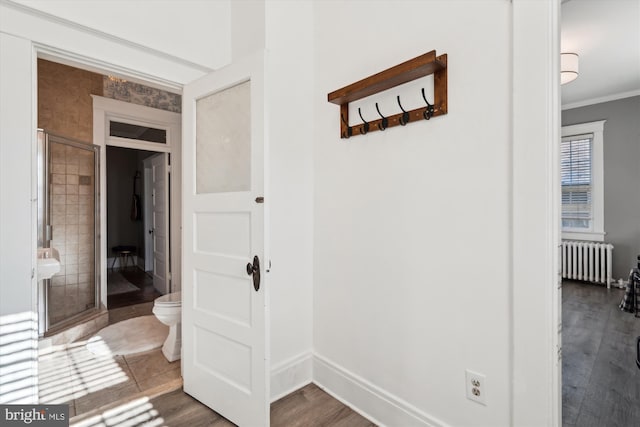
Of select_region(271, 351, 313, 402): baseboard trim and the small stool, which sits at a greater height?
the small stool

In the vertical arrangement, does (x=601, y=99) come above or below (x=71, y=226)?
above

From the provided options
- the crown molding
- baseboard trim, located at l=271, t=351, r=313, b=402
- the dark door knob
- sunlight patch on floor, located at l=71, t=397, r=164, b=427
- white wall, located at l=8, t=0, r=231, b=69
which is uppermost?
the crown molding

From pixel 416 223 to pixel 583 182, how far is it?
5.31m

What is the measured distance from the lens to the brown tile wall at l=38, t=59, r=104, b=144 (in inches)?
123

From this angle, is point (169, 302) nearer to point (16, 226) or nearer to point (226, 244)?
Answer: point (226, 244)

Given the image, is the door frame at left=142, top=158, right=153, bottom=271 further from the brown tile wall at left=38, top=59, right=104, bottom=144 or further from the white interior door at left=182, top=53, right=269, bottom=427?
the white interior door at left=182, top=53, right=269, bottom=427

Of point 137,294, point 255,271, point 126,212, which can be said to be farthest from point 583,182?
point 126,212

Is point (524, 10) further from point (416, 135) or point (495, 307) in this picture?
point (495, 307)

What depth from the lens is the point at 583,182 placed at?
203 inches

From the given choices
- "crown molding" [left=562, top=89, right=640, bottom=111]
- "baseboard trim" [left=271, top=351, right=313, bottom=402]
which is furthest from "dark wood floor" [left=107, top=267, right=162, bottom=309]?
"crown molding" [left=562, top=89, right=640, bottom=111]

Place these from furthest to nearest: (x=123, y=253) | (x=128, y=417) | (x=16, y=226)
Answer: (x=123, y=253) → (x=128, y=417) → (x=16, y=226)

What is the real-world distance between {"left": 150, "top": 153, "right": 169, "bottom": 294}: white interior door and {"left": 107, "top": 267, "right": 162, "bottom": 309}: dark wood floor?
13cm

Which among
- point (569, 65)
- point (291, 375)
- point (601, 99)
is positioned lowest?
point (291, 375)

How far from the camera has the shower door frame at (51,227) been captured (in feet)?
9.53
